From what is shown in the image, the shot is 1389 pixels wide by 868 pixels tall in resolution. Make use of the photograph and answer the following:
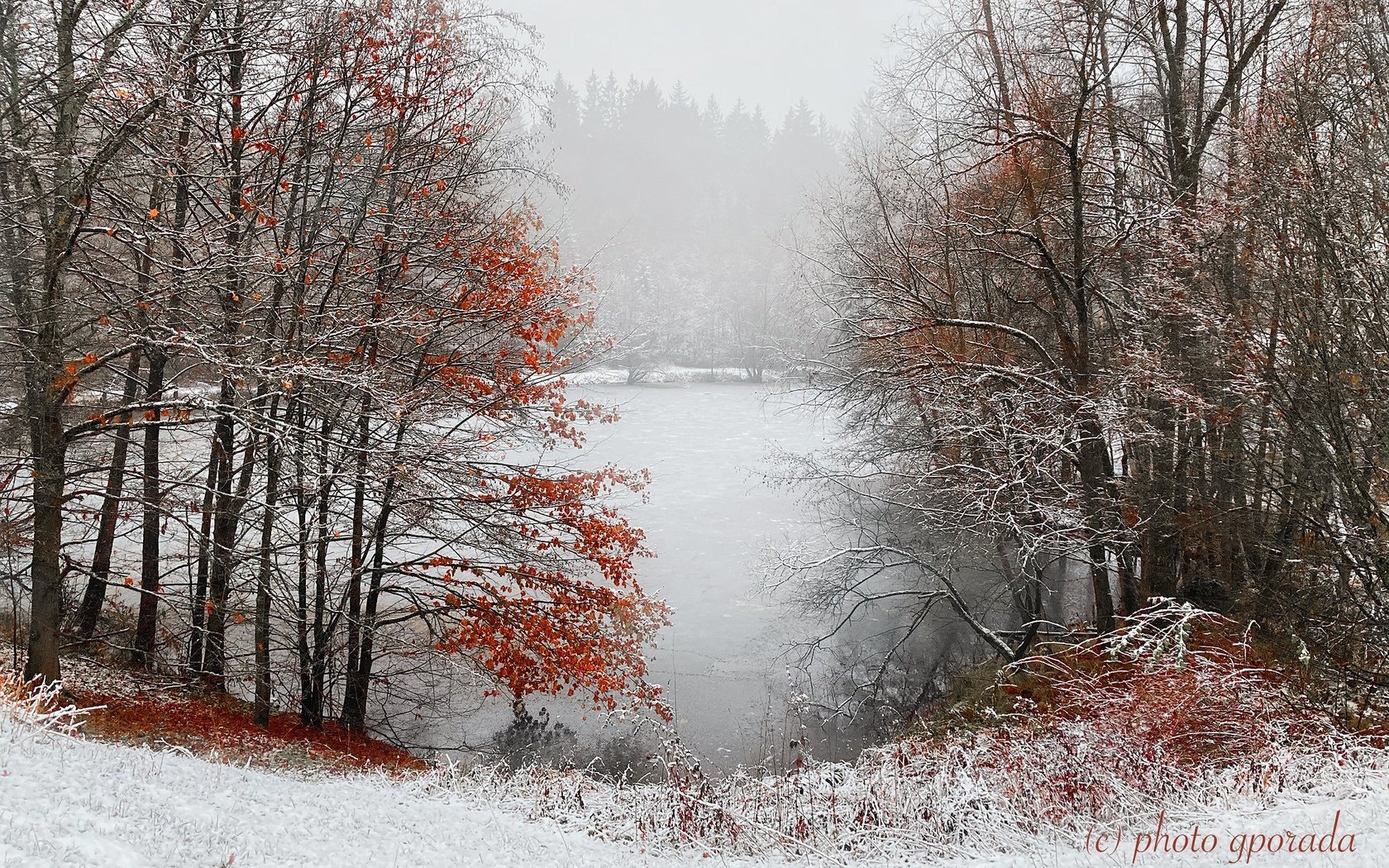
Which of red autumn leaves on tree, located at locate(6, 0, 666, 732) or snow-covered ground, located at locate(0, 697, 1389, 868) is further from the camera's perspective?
red autumn leaves on tree, located at locate(6, 0, 666, 732)

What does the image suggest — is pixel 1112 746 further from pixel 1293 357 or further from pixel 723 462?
pixel 723 462

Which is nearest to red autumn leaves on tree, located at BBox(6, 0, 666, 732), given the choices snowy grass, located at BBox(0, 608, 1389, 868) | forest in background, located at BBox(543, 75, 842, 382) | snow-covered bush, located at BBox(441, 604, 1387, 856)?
snowy grass, located at BBox(0, 608, 1389, 868)

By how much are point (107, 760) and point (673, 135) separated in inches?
3525

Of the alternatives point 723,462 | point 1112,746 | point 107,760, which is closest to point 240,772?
point 107,760

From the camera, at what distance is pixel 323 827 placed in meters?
4.61

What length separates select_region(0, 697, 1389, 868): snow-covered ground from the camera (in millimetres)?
3539

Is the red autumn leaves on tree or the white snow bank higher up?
the red autumn leaves on tree

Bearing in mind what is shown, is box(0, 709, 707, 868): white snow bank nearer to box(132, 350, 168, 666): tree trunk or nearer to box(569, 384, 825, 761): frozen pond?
box(132, 350, 168, 666): tree trunk

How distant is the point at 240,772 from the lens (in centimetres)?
553

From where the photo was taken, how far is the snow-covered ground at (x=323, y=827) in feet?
11.6

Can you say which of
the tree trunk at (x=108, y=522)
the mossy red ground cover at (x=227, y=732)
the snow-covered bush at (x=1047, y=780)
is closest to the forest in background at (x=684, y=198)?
the tree trunk at (x=108, y=522)

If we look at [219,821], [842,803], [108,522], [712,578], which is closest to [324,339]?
[108,522]

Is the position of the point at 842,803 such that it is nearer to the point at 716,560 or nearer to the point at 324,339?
the point at 324,339

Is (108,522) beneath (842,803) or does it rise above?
above
